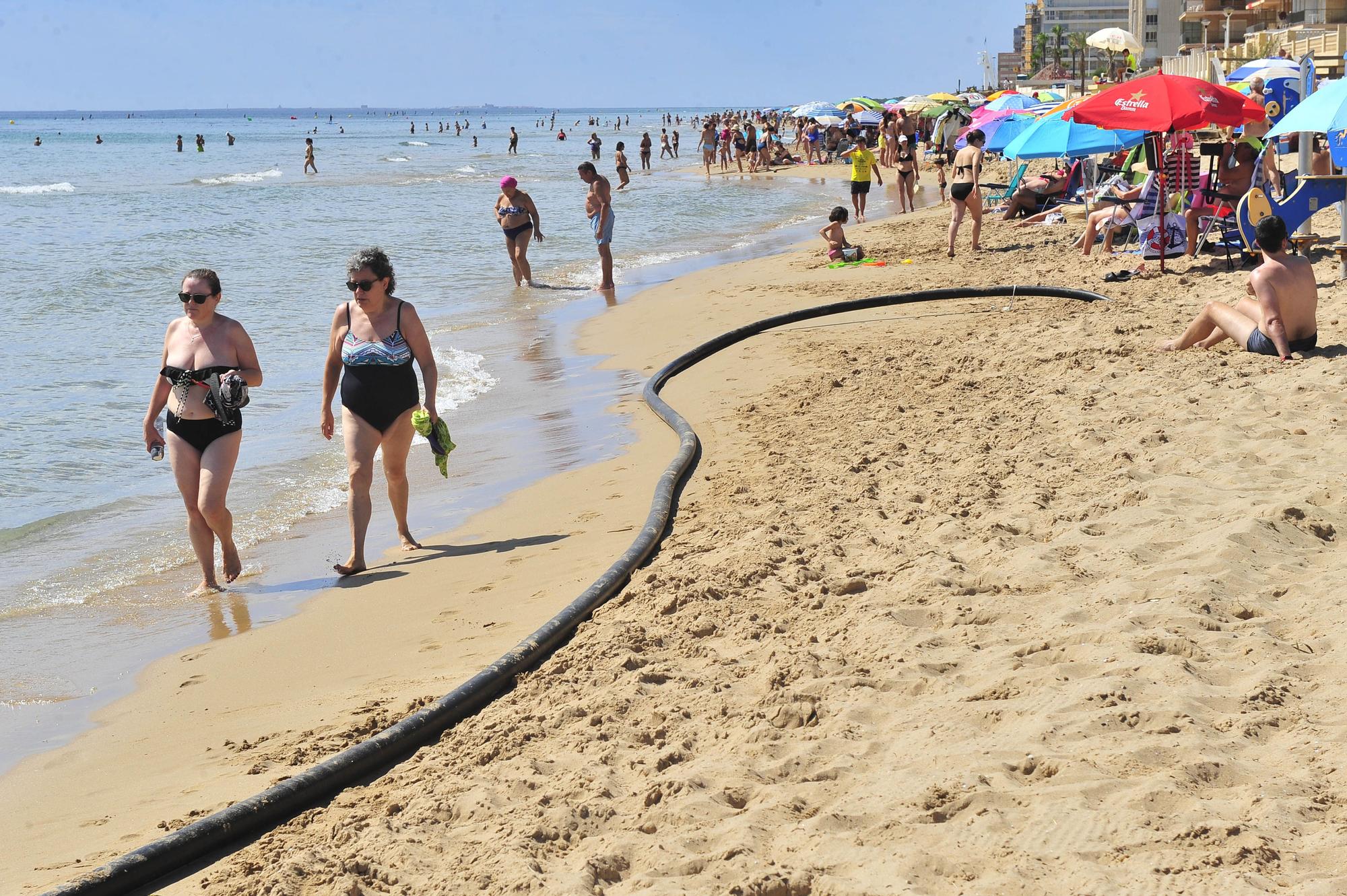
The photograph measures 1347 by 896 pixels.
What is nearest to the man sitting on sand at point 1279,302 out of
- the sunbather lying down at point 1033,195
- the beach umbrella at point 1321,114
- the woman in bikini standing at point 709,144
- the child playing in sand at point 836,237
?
the beach umbrella at point 1321,114

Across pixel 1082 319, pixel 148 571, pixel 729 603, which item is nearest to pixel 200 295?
pixel 148 571

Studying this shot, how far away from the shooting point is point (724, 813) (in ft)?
9.58

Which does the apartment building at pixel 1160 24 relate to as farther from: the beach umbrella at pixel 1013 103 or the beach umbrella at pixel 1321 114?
the beach umbrella at pixel 1321 114

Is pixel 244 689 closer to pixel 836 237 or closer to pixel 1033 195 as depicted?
pixel 836 237

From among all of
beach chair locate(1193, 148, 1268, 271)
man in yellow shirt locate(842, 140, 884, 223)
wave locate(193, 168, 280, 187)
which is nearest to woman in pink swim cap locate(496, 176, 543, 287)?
man in yellow shirt locate(842, 140, 884, 223)

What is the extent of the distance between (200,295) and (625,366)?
4847mm

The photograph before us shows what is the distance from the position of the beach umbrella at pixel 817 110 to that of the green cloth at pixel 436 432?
45.3 metres

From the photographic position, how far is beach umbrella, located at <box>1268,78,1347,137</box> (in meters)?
8.79

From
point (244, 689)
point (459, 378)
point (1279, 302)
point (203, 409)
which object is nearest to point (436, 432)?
point (203, 409)

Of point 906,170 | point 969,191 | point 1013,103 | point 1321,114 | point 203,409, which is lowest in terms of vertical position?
point 203,409

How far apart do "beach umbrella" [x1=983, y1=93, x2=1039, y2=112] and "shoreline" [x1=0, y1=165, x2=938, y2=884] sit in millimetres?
21313

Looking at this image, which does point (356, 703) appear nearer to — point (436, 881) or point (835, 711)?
point (436, 881)

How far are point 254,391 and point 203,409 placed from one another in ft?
15.2

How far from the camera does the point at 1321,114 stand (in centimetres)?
903
